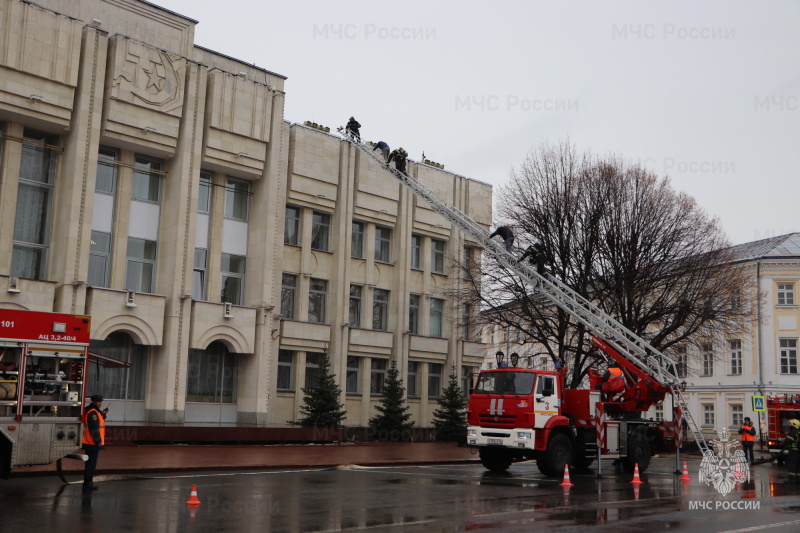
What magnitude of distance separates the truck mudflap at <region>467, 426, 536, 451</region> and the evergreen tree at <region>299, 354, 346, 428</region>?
45.9 feet

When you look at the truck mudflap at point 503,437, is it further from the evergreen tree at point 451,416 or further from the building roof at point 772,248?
the building roof at point 772,248

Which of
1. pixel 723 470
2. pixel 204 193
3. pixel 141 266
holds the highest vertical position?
pixel 204 193

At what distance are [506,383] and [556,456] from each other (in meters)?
2.24

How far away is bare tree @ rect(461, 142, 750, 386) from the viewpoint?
32.0m

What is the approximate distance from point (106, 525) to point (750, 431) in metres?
24.9

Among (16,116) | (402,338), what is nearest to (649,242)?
(402,338)

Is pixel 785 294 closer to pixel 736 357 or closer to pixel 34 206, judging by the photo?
pixel 736 357

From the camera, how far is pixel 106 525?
35.4ft

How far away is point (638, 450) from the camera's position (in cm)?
2256

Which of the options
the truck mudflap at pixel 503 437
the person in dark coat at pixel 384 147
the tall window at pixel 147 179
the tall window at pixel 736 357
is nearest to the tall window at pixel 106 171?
the tall window at pixel 147 179

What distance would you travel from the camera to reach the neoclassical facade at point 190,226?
29.2m

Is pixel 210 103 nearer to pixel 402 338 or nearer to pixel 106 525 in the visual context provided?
pixel 402 338

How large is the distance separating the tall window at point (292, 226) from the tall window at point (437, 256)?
9.00 meters

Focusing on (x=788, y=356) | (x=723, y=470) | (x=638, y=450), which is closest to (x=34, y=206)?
(x=638, y=450)
